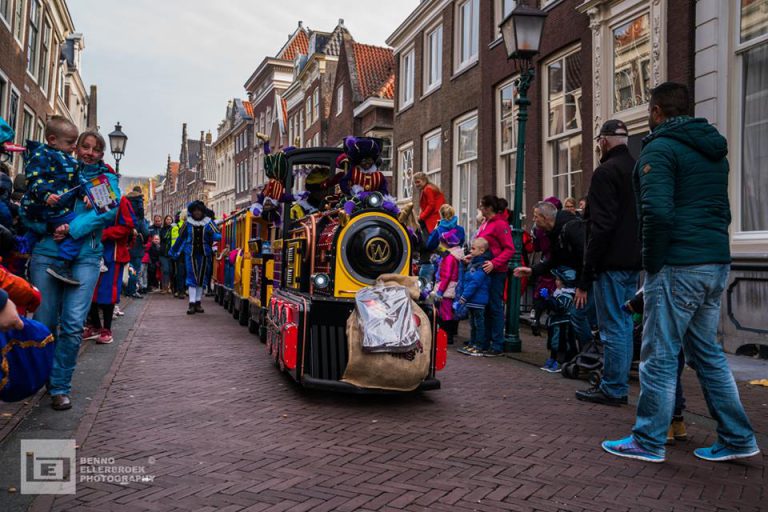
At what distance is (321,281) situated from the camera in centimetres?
545

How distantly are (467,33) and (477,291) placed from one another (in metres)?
10.7

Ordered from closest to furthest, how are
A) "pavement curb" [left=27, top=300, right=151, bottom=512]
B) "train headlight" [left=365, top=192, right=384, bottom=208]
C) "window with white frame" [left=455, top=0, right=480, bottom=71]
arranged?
"pavement curb" [left=27, top=300, right=151, bottom=512] < "train headlight" [left=365, top=192, right=384, bottom=208] < "window with white frame" [left=455, top=0, right=480, bottom=71]

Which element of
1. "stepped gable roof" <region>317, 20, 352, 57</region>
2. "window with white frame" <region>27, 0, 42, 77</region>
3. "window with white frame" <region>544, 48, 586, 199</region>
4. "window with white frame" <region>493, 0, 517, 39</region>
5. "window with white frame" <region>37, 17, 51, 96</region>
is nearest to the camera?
"window with white frame" <region>544, 48, 586, 199</region>

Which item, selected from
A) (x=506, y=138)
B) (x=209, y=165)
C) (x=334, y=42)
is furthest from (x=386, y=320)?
(x=209, y=165)

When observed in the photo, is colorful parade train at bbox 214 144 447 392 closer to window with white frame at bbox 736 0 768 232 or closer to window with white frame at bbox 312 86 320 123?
window with white frame at bbox 736 0 768 232

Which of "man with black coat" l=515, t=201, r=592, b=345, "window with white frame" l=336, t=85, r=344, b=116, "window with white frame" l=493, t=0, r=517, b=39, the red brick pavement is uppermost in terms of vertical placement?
"window with white frame" l=336, t=85, r=344, b=116

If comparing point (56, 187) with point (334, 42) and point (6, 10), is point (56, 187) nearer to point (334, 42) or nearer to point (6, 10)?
point (6, 10)

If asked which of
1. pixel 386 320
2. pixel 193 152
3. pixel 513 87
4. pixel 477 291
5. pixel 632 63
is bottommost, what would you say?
pixel 386 320

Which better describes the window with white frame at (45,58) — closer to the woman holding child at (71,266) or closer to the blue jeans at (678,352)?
the woman holding child at (71,266)

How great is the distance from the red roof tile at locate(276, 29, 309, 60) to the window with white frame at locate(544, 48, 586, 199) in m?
31.6

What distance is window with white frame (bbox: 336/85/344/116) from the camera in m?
27.2

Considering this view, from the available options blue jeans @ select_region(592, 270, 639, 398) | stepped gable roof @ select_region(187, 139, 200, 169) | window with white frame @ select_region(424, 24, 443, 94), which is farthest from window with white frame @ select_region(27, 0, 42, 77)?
stepped gable roof @ select_region(187, 139, 200, 169)

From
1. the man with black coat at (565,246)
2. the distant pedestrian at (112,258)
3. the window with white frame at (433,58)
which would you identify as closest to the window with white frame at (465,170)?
the window with white frame at (433,58)

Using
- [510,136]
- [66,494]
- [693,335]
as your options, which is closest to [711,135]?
[693,335]
